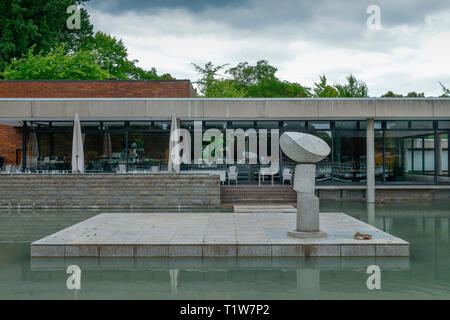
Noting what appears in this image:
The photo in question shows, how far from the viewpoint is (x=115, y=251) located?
8.23m

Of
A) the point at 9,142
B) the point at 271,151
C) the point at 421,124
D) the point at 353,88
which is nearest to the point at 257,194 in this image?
the point at 271,151

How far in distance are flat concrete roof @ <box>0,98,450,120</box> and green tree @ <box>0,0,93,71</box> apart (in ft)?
68.1

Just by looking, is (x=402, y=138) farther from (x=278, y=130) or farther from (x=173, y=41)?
(x=173, y=41)

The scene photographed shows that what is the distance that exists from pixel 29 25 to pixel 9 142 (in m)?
19.7

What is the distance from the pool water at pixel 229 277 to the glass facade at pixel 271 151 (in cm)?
1041

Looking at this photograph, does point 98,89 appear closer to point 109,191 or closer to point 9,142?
point 9,142

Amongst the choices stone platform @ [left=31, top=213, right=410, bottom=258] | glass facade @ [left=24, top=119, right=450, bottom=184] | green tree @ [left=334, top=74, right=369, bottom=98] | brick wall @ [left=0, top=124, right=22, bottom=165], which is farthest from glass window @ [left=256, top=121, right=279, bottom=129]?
green tree @ [left=334, top=74, right=369, bottom=98]

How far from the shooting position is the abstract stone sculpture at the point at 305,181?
8.96 meters

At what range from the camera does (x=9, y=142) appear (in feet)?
74.3

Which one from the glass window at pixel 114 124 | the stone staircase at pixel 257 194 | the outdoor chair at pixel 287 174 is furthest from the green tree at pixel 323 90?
the stone staircase at pixel 257 194

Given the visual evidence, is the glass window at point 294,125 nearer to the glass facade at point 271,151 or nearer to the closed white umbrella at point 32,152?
the glass facade at point 271,151

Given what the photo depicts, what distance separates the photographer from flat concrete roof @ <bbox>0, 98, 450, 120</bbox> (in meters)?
18.7

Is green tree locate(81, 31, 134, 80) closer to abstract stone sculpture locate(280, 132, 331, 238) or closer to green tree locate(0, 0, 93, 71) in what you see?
green tree locate(0, 0, 93, 71)
